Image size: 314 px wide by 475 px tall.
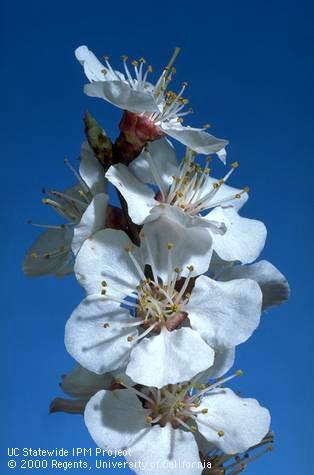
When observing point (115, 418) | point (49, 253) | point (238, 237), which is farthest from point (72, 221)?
point (115, 418)

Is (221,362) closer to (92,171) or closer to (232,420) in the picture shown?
(232,420)

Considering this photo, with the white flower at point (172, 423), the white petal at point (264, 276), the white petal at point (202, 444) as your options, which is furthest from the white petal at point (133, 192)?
the white petal at point (202, 444)

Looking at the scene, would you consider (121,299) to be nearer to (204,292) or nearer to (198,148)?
(204,292)

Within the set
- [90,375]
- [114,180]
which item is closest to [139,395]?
[90,375]

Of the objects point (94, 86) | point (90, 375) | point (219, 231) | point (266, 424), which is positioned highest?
point (94, 86)

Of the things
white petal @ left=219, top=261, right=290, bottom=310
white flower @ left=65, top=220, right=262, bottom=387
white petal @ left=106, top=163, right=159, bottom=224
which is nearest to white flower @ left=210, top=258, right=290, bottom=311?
white petal @ left=219, top=261, right=290, bottom=310

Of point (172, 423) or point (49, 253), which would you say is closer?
point (172, 423)

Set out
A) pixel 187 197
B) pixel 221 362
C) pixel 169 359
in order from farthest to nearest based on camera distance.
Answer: pixel 187 197 → pixel 221 362 → pixel 169 359
